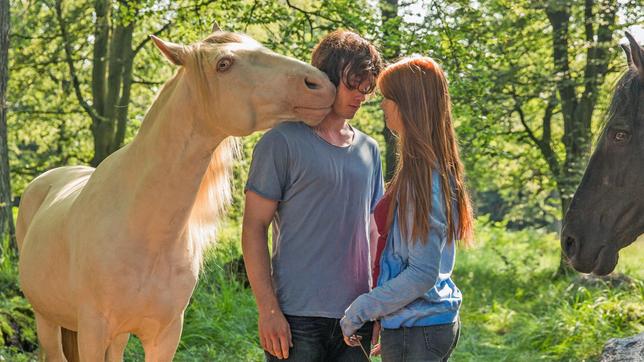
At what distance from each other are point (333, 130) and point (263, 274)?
0.60m

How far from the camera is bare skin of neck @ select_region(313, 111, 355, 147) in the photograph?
117 inches

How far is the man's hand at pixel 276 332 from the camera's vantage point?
279cm

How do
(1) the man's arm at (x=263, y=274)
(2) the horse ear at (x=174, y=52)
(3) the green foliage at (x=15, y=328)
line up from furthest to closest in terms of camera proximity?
(3) the green foliage at (x=15, y=328)
(2) the horse ear at (x=174, y=52)
(1) the man's arm at (x=263, y=274)

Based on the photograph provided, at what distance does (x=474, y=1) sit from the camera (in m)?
10.0

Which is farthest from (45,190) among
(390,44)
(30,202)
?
(390,44)

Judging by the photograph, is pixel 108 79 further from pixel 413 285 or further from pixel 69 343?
pixel 413 285

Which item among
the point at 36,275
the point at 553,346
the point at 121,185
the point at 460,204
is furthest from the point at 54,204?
the point at 553,346

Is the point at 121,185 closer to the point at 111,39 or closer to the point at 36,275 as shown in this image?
the point at 36,275

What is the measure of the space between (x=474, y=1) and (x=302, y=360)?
7.97m

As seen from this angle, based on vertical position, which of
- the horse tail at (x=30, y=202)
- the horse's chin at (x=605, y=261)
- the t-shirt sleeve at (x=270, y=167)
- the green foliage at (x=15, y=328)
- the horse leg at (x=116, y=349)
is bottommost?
the green foliage at (x=15, y=328)

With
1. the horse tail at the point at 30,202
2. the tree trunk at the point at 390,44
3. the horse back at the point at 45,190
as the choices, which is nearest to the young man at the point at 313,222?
the horse back at the point at 45,190

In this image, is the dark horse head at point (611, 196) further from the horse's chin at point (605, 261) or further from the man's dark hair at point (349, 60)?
the man's dark hair at point (349, 60)

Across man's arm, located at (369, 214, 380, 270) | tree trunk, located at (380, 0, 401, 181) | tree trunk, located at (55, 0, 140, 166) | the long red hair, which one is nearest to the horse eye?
the long red hair

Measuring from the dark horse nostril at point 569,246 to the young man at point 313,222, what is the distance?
919 millimetres
